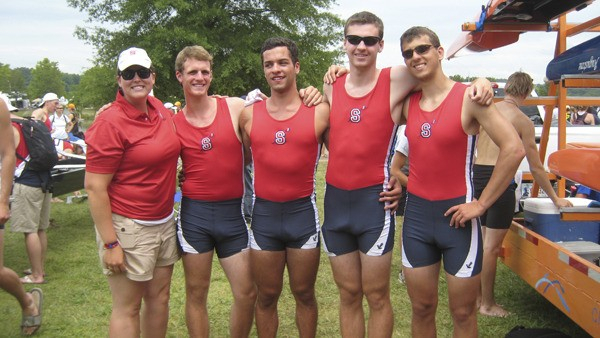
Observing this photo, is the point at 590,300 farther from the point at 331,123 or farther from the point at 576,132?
the point at 576,132

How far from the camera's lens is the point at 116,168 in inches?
124

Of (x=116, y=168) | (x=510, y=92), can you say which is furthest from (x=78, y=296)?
(x=510, y=92)

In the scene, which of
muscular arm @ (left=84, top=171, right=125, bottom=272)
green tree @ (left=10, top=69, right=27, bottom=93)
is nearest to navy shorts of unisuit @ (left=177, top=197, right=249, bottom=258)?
muscular arm @ (left=84, top=171, right=125, bottom=272)

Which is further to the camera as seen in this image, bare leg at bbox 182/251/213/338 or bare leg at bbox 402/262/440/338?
bare leg at bbox 182/251/213/338

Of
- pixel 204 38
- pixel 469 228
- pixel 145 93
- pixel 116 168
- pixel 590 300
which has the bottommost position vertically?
pixel 590 300

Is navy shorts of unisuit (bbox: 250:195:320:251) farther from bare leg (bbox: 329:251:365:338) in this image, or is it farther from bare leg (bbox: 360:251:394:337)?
bare leg (bbox: 360:251:394:337)

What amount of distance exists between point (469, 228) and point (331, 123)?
42.0 inches

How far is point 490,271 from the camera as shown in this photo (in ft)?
15.6

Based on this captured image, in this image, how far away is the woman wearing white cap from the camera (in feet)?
10.2

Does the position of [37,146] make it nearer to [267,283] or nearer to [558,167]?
[267,283]

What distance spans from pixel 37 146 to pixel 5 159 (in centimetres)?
205

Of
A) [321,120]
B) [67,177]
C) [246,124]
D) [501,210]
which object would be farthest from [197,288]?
[67,177]

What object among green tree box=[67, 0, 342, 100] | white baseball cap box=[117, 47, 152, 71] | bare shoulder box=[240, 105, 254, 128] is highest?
green tree box=[67, 0, 342, 100]

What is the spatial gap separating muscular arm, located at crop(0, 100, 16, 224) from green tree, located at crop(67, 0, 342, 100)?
23.9 metres
